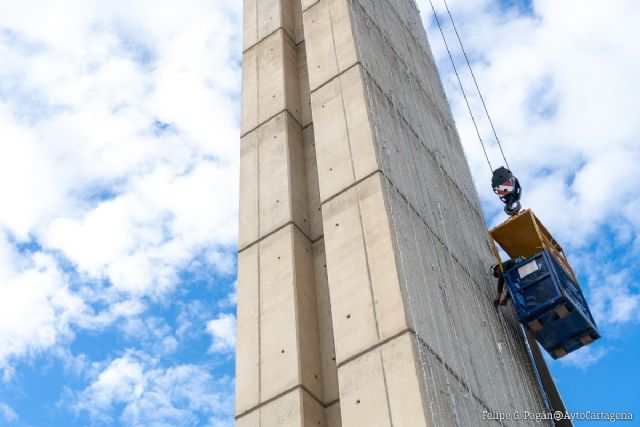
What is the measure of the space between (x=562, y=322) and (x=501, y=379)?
2187 millimetres

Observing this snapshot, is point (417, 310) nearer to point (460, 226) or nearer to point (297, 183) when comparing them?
point (297, 183)

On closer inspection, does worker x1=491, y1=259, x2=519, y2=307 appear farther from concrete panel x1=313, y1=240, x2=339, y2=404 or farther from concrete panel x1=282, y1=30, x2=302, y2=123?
concrete panel x1=282, y1=30, x2=302, y2=123

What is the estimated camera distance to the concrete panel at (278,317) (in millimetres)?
→ 9531

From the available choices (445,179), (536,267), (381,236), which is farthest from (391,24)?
(381,236)

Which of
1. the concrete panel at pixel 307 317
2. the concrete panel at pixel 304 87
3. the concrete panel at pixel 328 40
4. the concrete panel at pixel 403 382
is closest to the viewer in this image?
the concrete panel at pixel 403 382

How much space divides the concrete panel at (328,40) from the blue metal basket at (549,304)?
438cm

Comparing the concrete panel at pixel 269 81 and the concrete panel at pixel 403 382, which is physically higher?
the concrete panel at pixel 269 81

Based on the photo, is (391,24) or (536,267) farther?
(391,24)

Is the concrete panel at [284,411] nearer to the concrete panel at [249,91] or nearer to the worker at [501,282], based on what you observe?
the worker at [501,282]

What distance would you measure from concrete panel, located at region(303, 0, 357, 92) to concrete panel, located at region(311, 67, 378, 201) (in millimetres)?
345

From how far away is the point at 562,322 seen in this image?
40.8 ft

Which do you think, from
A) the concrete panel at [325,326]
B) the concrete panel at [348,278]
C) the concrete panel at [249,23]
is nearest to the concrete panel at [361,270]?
the concrete panel at [348,278]

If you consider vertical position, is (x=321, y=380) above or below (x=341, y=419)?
above

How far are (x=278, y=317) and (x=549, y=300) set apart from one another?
4410 mm
